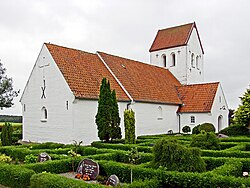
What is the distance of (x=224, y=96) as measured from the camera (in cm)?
3039

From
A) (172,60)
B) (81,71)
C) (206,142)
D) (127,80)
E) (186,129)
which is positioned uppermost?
(172,60)

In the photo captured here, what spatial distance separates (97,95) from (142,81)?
23.2ft

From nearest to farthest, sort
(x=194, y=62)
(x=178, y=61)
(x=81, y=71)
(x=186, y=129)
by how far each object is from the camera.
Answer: (x=81, y=71) → (x=186, y=129) → (x=178, y=61) → (x=194, y=62)

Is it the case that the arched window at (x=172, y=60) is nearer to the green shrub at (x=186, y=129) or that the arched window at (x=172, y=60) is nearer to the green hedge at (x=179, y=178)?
the green shrub at (x=186, y=129)

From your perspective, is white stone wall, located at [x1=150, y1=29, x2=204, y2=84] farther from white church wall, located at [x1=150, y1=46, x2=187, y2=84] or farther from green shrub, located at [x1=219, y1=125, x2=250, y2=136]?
green shrub, located at [x1=219, y1=125, x2=250, y2=136]

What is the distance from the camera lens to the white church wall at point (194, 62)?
35078 millimetres

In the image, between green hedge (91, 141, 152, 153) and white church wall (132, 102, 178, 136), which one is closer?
green hedge (91, 141, 152, 153)

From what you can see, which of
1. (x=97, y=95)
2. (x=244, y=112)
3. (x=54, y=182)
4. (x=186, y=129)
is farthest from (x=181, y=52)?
(x=54, y=182)

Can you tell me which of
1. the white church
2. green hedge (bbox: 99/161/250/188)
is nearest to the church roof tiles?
the white church

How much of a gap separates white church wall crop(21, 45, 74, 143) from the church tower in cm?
1824

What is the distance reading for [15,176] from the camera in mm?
8633

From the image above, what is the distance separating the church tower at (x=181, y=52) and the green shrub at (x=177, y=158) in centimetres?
2595

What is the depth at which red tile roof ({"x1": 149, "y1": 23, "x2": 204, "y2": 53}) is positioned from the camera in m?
35.2

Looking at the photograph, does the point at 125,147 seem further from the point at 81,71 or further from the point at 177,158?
the point at 81,71
